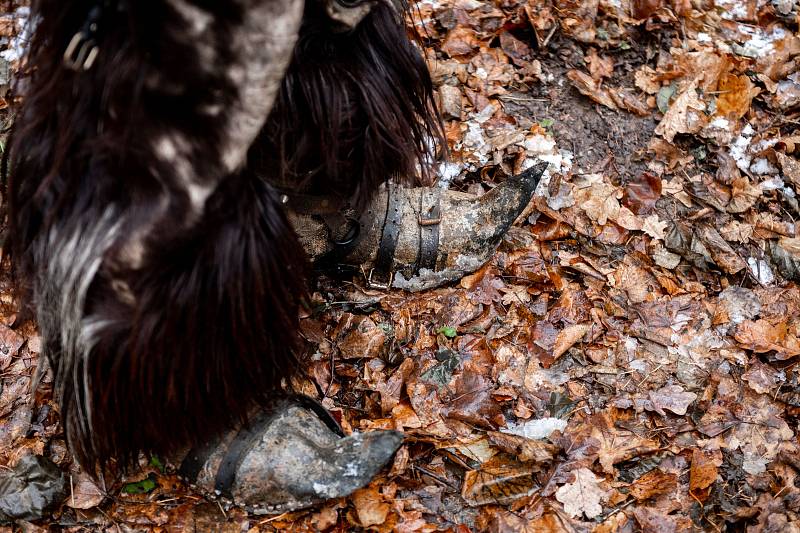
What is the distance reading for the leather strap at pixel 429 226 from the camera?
2.39 m

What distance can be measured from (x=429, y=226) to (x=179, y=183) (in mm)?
1177

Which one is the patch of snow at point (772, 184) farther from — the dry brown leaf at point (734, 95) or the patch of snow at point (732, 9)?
the patch of snow at point (732, 9)

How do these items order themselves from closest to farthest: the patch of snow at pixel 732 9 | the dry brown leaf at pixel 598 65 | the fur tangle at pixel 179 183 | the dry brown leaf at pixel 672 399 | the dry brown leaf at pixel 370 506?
the fur tangle at pixel 179 183 → the dry brown leaf at pixel 370 506 → the dry brown leaf at pixel 672 399 → the dry brown leaf at pixel 598 65 → the patch of snow at pixel 732 9

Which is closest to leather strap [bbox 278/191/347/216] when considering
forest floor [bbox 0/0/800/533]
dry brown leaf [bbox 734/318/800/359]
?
forest floor [bbox 0/0/800/533]

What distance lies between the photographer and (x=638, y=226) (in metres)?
2.75

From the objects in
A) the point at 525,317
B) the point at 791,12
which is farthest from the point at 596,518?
the point at 791,12

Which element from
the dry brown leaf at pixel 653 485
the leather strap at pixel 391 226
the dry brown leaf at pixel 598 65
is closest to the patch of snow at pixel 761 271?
the dry brown leaf at pixel 653 485

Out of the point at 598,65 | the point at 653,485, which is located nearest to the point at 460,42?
the point at 598,65

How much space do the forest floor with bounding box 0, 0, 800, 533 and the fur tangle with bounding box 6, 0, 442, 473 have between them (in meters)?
0.46

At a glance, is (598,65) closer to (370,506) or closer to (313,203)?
Answer: (313,203)

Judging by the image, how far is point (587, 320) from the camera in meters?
2.48

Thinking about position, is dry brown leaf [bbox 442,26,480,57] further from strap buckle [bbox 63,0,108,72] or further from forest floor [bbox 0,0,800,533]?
strap buckle [bbox 63,0,108,72]

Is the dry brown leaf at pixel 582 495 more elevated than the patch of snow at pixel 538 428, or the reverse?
the patch of snow at pixel 538 428

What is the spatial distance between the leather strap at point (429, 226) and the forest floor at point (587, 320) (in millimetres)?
186
